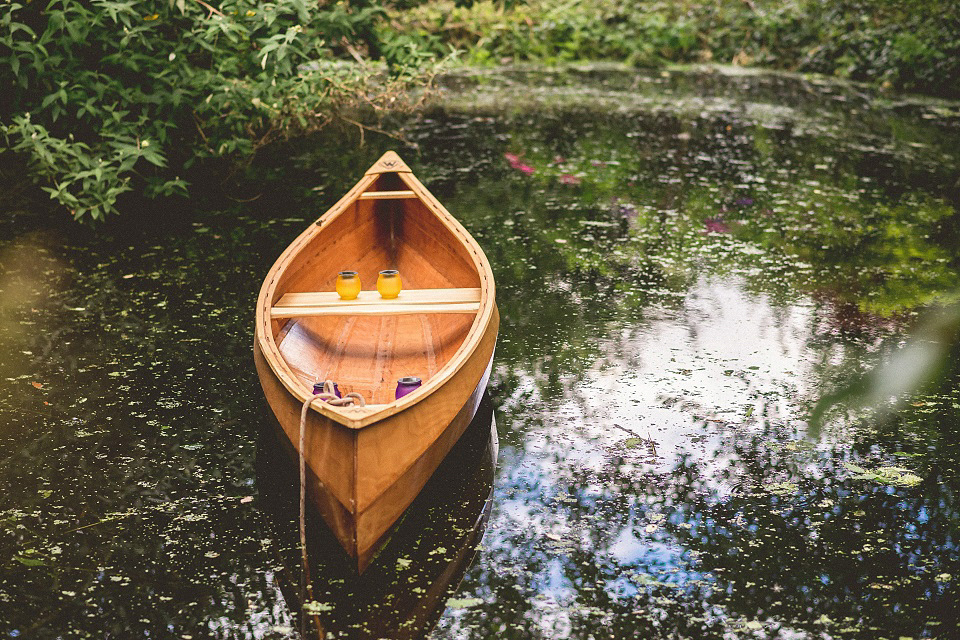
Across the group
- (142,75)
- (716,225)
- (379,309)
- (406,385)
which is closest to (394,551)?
(406,385)

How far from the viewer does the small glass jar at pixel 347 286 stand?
132 inches

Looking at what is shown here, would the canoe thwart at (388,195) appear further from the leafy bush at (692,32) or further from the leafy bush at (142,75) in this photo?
the leafy bush at (692,32)

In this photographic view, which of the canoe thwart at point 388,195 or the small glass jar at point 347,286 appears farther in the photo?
the canoe thwart at point 388,195

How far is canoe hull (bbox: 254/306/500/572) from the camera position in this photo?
237 centimetres

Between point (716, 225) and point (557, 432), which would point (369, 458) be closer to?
point (557, 432)

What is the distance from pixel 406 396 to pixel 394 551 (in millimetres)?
443

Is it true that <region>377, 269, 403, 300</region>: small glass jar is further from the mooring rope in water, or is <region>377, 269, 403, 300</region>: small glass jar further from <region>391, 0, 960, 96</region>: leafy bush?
<region>391, 0, 960, 96</region>: leafy bush

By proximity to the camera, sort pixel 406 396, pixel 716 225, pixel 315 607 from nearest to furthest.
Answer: pixel 315 607, pixel 406 396, pixel 716 225

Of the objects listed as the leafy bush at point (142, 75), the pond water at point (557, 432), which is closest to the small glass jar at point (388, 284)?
the pond water at point (557, 432)

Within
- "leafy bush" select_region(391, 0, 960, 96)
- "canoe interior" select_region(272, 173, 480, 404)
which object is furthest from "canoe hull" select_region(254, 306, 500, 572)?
"leafy bush" select_region(391, 0, 960, 96)

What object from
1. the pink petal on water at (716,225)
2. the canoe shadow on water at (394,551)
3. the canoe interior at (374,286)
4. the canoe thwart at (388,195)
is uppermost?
the canoe thwart at (388,195)

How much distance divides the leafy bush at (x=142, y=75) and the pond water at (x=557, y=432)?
0.46 m

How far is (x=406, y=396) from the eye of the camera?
2.50 metres

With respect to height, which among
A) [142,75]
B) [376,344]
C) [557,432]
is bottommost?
[557,432]
